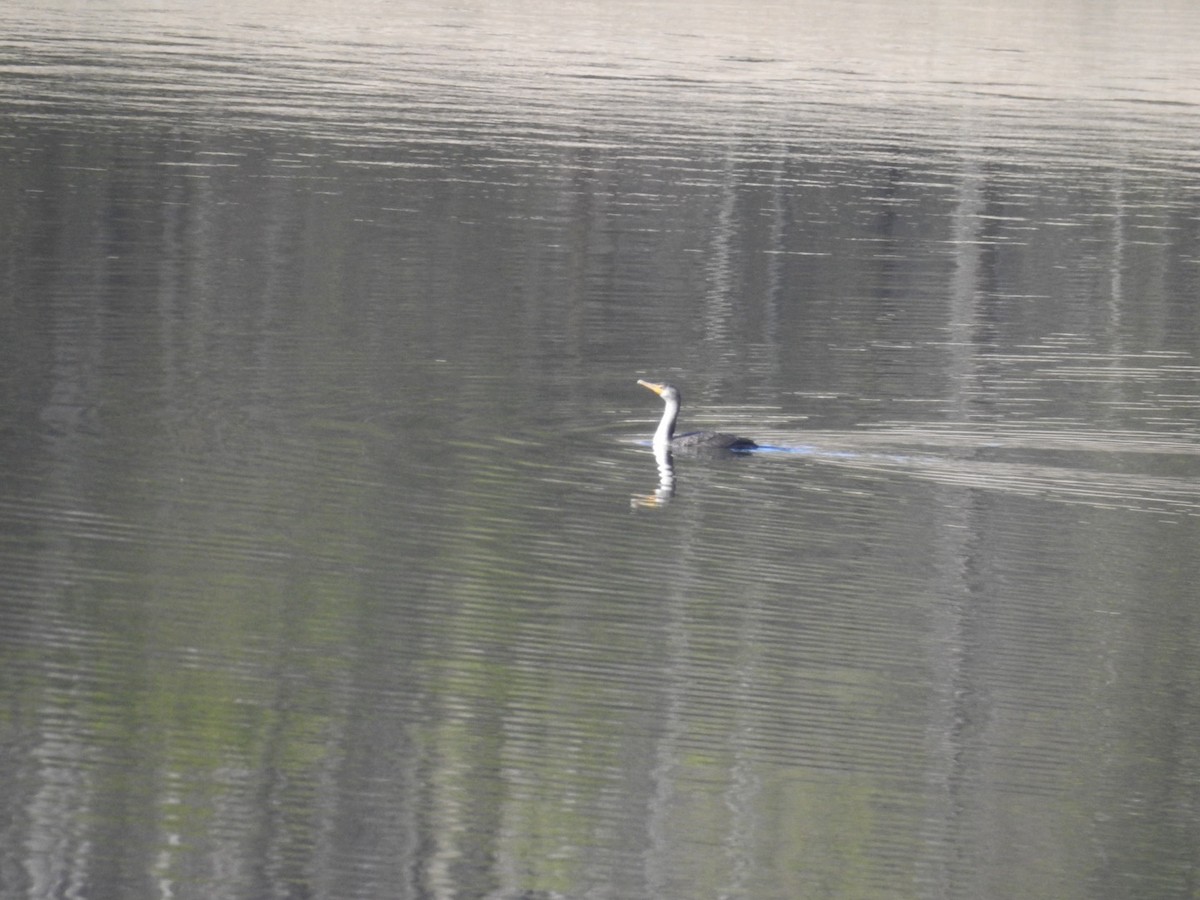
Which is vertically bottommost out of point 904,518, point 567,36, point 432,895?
point 432,895

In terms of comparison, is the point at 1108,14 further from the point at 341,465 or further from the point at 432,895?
the point at 432,895

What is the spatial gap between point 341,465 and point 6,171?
20.5 metres

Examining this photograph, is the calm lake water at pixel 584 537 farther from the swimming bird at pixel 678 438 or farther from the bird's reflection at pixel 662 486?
the swimming bird at pixel 678 438

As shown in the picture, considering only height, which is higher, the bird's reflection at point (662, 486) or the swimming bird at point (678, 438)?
the swimming bird at point (678, 438)

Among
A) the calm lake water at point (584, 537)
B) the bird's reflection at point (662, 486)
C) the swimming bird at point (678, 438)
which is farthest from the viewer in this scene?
the swimming bird at point (678, 438)

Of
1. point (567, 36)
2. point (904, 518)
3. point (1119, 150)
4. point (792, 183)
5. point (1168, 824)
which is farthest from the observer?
point (567, 36)

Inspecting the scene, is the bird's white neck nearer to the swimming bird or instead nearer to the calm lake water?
the swimming bird

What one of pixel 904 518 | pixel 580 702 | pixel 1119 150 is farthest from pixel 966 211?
pixel 580 702

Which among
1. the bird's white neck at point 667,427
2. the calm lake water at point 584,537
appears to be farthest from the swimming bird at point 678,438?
the calm lake water at point 584,537

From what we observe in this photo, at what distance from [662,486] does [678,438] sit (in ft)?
3.27

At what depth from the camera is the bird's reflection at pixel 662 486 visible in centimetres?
1741

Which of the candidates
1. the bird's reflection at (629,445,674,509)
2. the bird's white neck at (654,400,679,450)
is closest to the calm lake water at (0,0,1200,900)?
the bird's reflection at (629,445,674,509)

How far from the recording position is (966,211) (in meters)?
37.9

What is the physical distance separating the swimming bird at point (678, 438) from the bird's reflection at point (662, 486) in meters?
0.05
